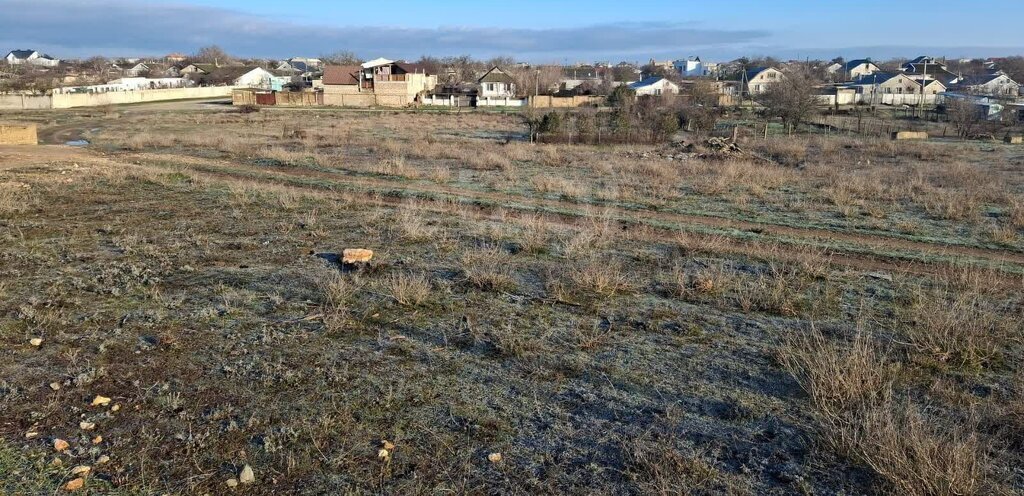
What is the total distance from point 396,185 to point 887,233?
10.6 meters

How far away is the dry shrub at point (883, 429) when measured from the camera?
3.79 m

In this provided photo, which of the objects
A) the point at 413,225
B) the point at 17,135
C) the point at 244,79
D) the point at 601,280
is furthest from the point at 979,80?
the point at 601,280

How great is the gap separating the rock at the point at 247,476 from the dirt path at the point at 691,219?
9.28 meters

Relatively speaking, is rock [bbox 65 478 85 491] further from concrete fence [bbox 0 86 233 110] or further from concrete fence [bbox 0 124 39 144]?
concrete fence [bbox 0 86 233 110]

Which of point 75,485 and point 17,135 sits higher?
point 17,135

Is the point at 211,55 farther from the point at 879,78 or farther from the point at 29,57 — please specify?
the point at 879,78

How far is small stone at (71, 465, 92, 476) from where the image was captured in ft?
13.3

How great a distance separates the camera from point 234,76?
9594 centimetres

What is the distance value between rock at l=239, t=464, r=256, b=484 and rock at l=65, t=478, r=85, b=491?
880 millimetres

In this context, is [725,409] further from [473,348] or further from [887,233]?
[887,233]

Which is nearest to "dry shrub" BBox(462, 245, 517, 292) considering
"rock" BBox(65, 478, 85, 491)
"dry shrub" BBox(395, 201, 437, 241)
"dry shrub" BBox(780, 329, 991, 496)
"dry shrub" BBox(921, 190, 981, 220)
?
"dry shrub" BBox(395, 201, 437, 241)

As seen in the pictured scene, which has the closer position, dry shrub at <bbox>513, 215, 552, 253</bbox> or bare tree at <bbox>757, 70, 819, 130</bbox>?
dry shrub at <bbox>513, 215, 552, 253</bbox>

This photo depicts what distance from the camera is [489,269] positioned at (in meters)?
8.19

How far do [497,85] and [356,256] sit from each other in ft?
250
